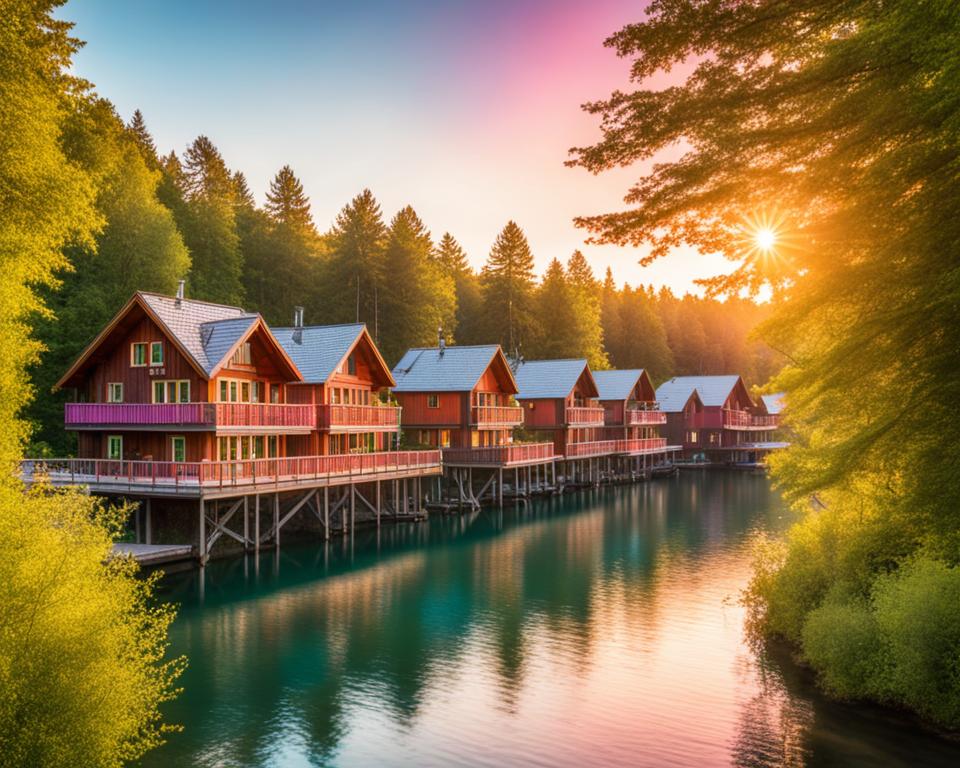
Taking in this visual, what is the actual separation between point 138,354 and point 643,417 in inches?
1883

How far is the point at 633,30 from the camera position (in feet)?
A: 33.7

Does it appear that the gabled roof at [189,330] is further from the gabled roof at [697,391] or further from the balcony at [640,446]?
the gabled roof at [697,391]

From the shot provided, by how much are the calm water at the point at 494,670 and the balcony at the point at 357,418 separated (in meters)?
6.03

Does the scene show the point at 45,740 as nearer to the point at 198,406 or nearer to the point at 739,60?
the point at 739,60

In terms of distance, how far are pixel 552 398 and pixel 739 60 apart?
1884 inches

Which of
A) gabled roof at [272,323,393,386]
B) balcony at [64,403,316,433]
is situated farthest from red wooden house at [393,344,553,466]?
balcony at [64,403,316,433]

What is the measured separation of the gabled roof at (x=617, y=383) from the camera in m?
68.9

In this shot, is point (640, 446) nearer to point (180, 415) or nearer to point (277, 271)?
point (277, 271)

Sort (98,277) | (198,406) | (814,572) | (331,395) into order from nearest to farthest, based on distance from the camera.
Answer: (814,572)
(198,406)
(331,395)
(98,277)

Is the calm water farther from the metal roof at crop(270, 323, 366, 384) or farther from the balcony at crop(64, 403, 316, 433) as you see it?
the metal roof at crop(270, 323, 366, 384)

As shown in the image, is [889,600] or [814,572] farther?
[814,572]

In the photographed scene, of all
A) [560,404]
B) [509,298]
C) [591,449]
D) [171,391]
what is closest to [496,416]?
[560,404]

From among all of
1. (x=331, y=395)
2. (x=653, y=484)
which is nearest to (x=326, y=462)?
(x=331, y=395)

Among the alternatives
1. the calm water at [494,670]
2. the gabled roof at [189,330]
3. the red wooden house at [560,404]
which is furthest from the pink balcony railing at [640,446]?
the gabled roof at [189,330]
